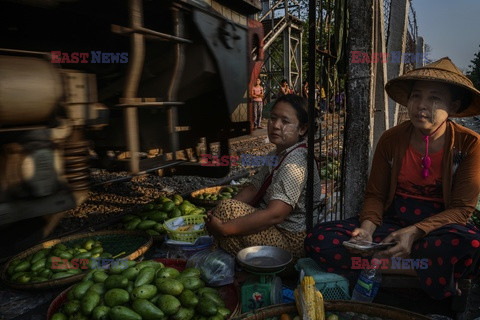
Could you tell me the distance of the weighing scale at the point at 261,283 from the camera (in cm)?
236

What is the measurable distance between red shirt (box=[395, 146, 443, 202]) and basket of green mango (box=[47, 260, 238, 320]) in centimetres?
162

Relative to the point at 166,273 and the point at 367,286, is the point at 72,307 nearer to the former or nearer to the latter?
the point at 166,273

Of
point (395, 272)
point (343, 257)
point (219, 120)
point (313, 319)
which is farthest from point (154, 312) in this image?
point (219, 120)

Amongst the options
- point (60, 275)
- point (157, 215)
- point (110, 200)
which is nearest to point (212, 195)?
point (157, 215)

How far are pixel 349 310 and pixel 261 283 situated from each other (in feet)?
1.90

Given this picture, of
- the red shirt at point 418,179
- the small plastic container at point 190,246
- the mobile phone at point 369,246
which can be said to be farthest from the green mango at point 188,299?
the red shirt at point 418,179

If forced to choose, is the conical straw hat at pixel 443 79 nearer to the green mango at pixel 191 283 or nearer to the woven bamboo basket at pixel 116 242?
the green mango at pixel 191 283

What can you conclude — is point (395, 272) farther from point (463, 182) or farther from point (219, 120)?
point (219, 120)

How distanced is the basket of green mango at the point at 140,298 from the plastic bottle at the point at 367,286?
0.92m

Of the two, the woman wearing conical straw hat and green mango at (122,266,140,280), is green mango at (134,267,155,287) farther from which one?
the woman wearing conical straw hat

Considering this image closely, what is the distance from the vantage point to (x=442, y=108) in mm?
2488

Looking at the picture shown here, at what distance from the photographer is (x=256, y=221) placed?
2.72 meters

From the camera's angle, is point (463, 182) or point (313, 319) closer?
point (313, 319)

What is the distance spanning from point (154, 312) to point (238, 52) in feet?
11.2
